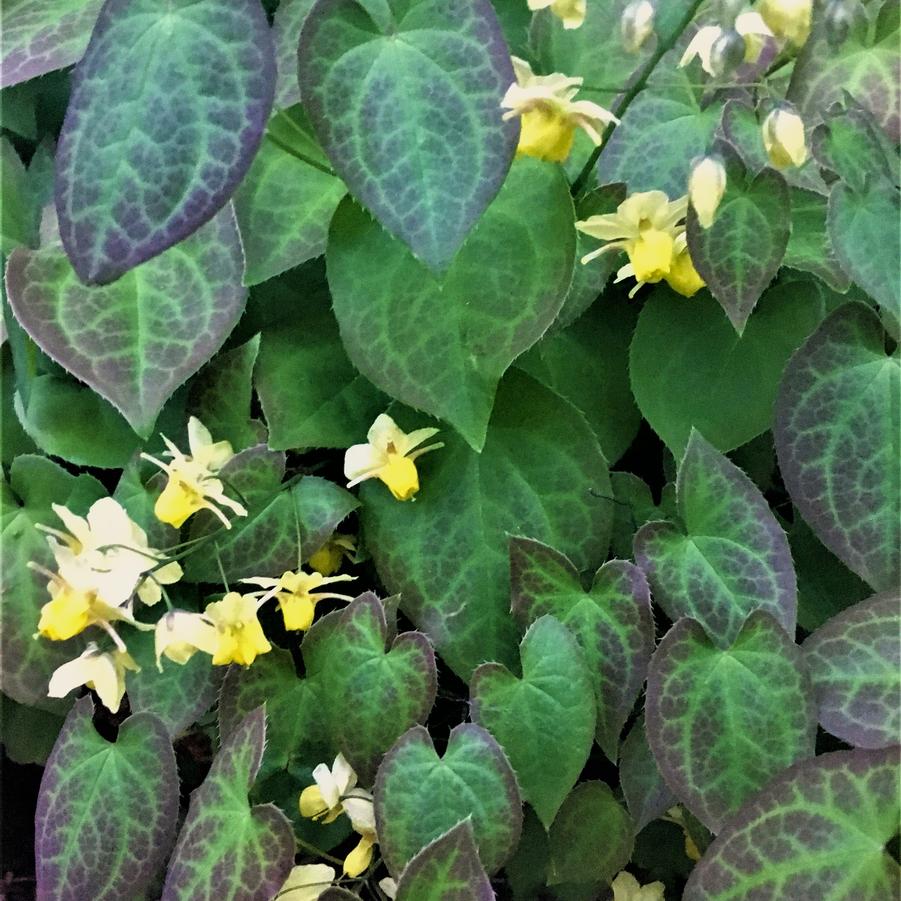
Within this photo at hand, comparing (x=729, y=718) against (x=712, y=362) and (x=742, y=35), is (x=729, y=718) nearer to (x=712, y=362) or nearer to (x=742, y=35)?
(x=712, y=362)

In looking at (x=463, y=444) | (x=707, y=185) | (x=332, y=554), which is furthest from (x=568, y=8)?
(x=332, y=554)

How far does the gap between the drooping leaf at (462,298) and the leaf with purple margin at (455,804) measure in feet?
0.60

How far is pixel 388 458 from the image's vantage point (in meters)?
0.59

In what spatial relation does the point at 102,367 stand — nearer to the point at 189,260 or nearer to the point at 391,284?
the point at 189,260

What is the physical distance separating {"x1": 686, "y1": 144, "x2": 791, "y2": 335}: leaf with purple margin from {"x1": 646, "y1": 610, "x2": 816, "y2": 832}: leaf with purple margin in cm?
18

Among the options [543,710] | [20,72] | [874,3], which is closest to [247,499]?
[543,710]

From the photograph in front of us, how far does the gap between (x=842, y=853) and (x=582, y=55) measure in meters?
0.54

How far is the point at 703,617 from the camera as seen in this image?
532mm

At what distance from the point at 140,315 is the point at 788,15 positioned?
44cm

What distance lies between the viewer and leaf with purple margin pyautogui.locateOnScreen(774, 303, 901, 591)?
1.76 feet

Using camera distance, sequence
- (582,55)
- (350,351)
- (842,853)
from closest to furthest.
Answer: (842,853) < (350,351) < (582,55)

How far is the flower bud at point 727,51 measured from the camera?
47cm

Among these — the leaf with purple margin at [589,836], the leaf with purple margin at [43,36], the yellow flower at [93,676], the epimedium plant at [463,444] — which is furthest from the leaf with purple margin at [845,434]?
the leaf with purple margin at [43,36]

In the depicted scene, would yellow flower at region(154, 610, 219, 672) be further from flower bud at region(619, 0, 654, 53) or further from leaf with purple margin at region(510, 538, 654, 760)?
flower bud at region(619, 0, 654, 53)
